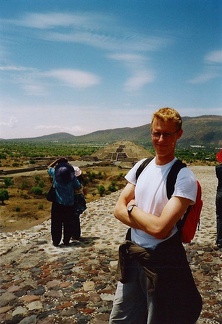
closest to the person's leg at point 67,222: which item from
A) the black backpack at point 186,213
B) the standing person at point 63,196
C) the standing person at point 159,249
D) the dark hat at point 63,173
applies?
the standing person at point 63,196

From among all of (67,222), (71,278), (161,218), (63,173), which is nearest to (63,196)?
A: (63,173)

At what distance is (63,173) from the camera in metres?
6.08

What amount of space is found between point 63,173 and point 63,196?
424 mm

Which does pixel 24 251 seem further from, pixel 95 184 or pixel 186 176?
pixel 95 184

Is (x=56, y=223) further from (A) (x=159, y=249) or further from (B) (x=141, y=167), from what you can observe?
(A) (x=159, y=249)

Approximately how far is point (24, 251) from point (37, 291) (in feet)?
6.20

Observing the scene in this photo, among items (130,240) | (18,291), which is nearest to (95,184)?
(18,291)

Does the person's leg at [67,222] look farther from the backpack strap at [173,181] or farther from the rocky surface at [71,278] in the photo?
the backpack strap at [173,181]

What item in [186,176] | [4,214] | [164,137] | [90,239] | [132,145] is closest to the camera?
[186,176]

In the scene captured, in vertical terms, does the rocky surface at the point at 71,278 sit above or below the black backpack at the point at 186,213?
below

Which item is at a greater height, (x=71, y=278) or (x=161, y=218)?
(x=161, y=218)

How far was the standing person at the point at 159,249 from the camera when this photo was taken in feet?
6.47

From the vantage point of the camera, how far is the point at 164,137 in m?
2.11

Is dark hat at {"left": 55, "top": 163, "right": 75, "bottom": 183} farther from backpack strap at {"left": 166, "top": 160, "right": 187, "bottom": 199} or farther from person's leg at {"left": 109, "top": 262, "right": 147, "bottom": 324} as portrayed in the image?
backpack strap at {"left": 166, "top": 160, "right": 187, "bottom": 199}
